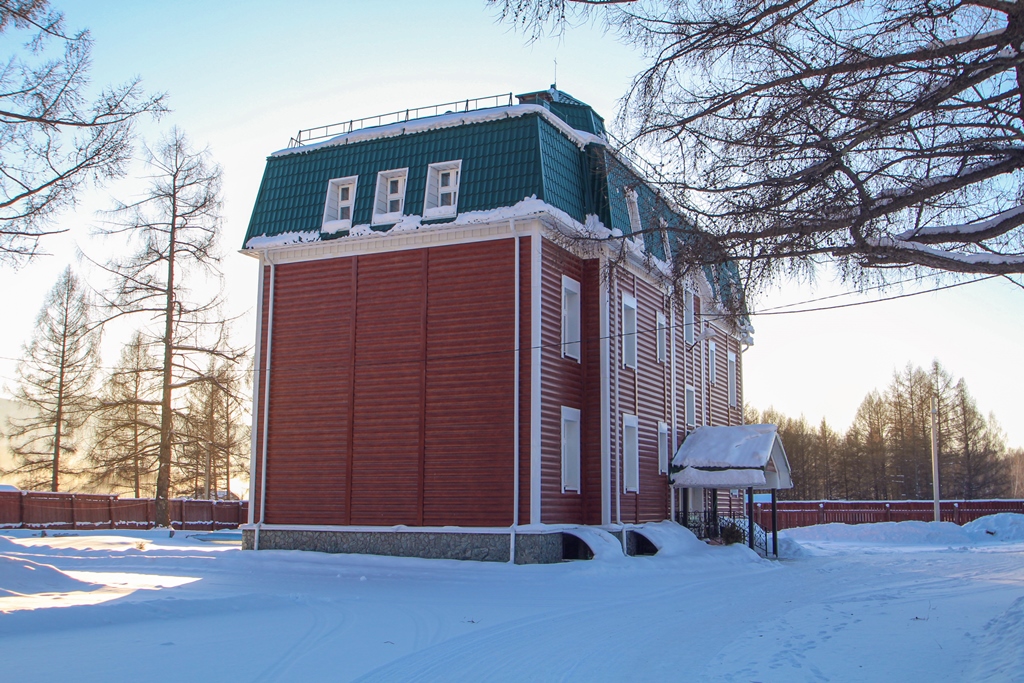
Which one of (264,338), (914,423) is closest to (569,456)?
(264,338)

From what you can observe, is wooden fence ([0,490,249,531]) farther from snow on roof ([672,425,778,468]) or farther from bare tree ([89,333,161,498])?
snow on roof ([672,425,778,468])

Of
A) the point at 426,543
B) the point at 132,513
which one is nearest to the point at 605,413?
the point at 426,543

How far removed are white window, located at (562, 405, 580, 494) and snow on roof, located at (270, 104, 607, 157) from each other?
6536 millimetres

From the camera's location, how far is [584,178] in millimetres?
22078

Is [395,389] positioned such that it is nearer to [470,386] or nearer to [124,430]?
[470,386]

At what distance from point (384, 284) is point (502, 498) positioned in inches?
226

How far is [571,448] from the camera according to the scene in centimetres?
2150

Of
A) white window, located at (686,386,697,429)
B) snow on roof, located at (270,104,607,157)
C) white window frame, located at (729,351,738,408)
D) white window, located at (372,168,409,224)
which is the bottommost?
white window, located at (686,386,697,429)

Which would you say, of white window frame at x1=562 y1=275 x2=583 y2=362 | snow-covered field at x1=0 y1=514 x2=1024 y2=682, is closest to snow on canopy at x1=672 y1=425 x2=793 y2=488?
snow-covered field at x1=0 y1=514 x2=1024 y2=682

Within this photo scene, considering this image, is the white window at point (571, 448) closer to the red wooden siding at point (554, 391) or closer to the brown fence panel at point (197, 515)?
the red wooden siding at point (554, 391)

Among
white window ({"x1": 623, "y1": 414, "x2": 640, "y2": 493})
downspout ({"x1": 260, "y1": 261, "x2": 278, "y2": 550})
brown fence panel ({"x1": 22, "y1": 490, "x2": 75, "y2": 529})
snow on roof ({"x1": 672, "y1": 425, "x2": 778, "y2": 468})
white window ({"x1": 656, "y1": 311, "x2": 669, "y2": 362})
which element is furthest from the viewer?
A: brown fence panel ({"x1": 22, "y1": 490, "x2": 75, "y2": 529})

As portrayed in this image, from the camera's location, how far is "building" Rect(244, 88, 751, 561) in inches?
777

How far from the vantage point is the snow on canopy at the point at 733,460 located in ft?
78.0

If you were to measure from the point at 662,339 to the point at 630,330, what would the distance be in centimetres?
241
